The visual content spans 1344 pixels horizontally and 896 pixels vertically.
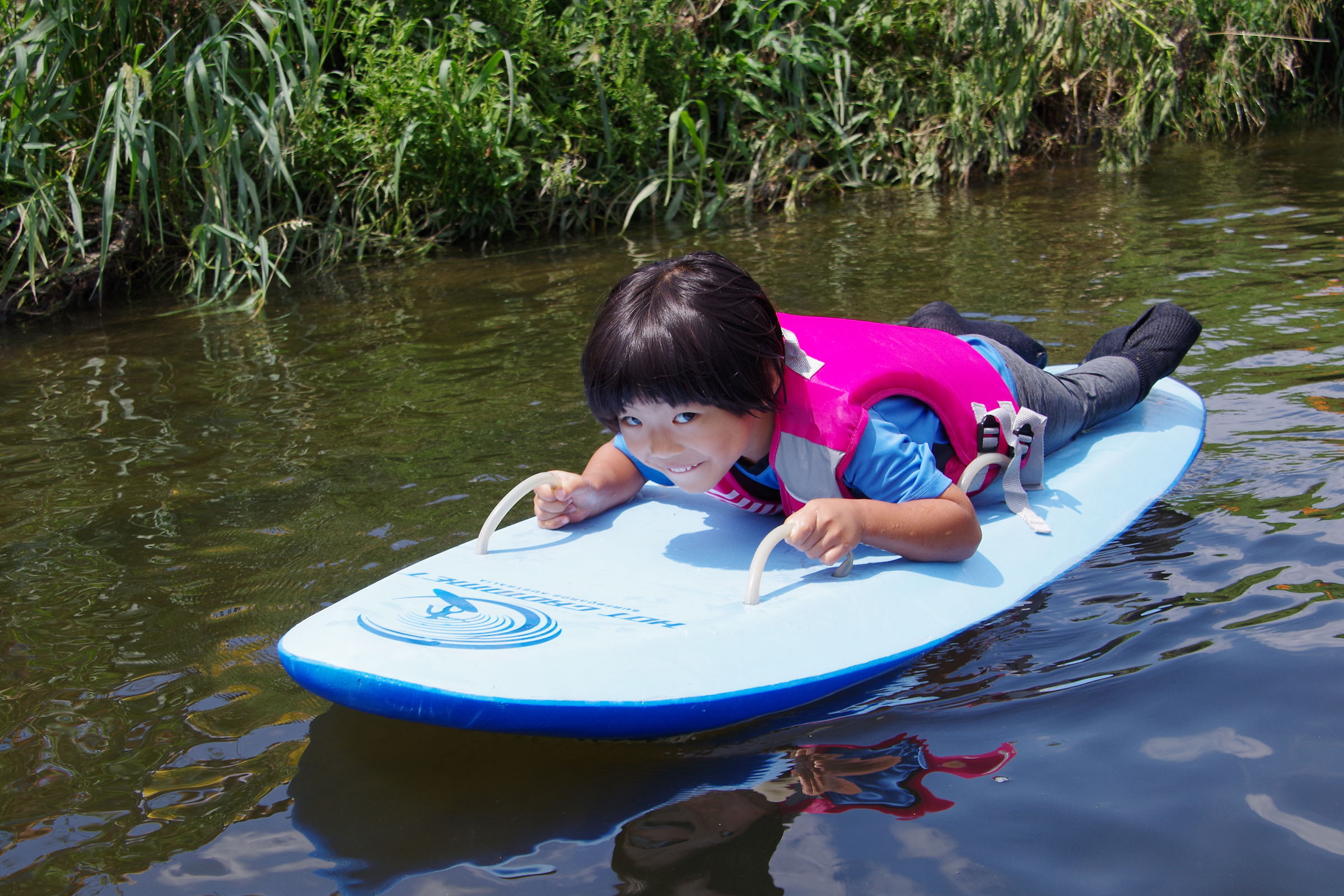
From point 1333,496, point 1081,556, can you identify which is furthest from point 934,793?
point 1333,496

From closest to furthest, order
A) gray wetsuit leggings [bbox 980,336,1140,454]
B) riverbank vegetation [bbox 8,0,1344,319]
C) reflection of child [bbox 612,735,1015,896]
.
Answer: reflection of child [bbox 612,735,1015,896] → gray wetsuit leggings [bbox 980,336,1140,454] → riverbank vegetation [bbox 8,0,1344,319]

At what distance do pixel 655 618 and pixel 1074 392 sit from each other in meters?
1.43

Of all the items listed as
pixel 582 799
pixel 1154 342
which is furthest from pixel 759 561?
pixel 1154 342

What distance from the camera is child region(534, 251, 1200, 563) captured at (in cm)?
205

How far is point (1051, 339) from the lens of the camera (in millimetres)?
4121

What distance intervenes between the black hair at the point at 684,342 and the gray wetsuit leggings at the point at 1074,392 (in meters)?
0.88

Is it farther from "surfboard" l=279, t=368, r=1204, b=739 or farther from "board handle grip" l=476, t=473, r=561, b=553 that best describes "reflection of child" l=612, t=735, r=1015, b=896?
"board handle grip" l=476, t=473, r=561, b=553

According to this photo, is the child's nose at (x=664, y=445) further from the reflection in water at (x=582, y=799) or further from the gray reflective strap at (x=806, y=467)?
the reflection in water at (x=582, y=799)

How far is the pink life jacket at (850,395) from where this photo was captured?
2.22 meters

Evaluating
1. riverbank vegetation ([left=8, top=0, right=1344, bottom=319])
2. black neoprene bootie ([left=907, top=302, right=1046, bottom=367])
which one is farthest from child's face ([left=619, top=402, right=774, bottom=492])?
riverbank vegetation ([left=8, top=0, right=1344, bottom=319])

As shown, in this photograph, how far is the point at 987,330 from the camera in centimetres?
315

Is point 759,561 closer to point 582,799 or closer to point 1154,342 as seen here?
point 582,799

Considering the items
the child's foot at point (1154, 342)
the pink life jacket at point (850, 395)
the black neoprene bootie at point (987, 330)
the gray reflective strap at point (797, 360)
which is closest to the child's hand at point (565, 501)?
the pink life jacket at point (850, 395)

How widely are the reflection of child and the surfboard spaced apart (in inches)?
6.0
